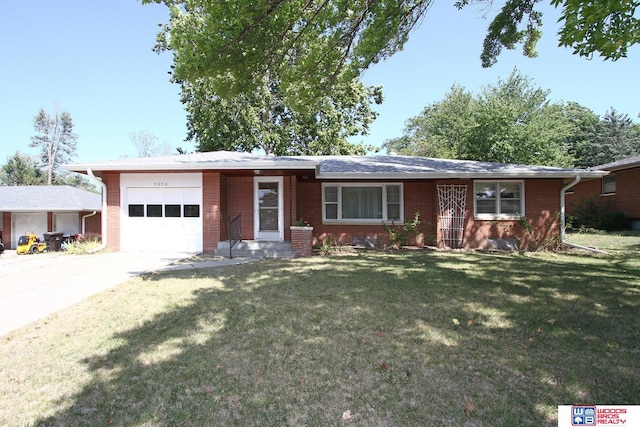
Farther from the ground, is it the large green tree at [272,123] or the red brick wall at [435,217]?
the large green tree at [272,123]

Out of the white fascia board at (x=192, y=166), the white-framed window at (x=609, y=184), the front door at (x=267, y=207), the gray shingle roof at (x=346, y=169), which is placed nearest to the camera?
the white fascia board at (x=192, y=166)

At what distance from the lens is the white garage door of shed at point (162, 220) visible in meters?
11.1

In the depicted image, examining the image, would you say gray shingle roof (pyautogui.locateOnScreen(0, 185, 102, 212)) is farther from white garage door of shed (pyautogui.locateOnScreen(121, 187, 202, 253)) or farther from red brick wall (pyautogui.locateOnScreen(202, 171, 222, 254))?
red brick wall (pyautogui.locateOnScreen(202, 171, 222, 254))

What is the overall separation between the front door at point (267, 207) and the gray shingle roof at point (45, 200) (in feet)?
45.9

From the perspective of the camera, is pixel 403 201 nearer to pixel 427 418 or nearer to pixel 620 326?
pixel 620 326

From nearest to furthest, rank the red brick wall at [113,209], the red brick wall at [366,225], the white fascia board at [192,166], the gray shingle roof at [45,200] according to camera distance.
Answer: the white fascia board at [192,166] < the red brick wall at [113,209] < the red brick wall at [366,225] < the gray shingle roof at [45,200]

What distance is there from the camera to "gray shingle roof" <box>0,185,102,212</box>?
19.5 meters

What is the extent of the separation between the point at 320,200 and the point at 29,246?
1418 centimetres

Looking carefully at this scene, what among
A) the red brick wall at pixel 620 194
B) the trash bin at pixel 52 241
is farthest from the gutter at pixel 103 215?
the red brick wall at pixel 620 194

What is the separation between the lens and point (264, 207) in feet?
38.4

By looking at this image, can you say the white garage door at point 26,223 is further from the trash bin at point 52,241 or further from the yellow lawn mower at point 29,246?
the yellow lawn mower at point 29,246

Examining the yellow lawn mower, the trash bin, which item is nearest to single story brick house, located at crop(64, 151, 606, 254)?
the yellow lawn mower

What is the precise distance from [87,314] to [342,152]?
20546mm

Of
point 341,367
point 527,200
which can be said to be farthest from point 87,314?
point 527,200
